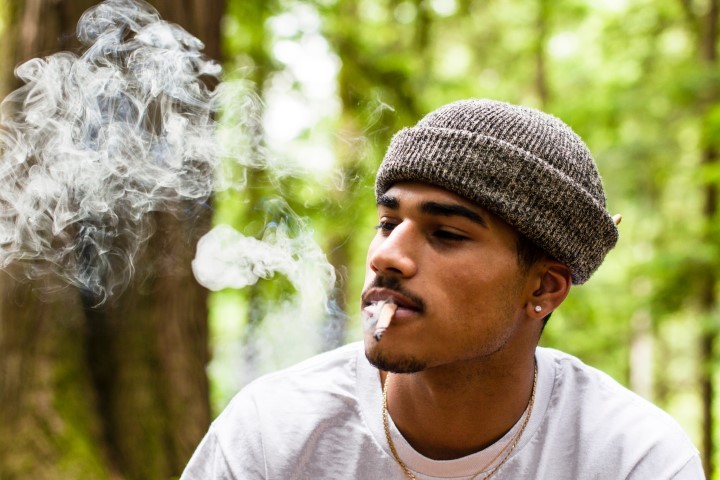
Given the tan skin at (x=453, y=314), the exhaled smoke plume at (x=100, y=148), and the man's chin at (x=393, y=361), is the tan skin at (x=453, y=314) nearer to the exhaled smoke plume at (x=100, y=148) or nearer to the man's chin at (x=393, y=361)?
the man's chin at (x=393, y=361)

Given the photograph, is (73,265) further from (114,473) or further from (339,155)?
(339,155)

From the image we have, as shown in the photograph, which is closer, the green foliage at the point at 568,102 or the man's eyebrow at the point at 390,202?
the man's eyebrow at the point at 390,202

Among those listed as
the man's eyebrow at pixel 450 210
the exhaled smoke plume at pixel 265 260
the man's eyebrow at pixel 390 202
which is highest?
the man's eyebrow at pixel 390 202

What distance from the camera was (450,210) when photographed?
190cm

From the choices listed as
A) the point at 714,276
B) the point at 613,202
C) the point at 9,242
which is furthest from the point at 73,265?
the point at 613,202

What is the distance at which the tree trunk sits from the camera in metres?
3.37

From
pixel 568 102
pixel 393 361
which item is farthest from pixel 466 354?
pixel 568 102

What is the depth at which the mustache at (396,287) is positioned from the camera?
181 centimetres

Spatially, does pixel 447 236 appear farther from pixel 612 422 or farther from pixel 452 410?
pixel 612 422

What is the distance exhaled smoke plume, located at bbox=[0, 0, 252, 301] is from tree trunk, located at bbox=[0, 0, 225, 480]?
0.38ft

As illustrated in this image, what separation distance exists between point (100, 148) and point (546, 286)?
2096 mm

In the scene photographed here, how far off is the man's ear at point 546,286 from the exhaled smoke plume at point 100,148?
1978mm

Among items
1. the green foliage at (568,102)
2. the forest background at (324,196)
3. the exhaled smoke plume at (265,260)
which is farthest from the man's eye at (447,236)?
the green foliage at (568,102)

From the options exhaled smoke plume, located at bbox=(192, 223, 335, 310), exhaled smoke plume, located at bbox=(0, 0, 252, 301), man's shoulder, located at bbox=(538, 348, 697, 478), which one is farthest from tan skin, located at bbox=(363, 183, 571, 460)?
exhaled smoke plume, located at bbox=(0, 0, 252, 301)
